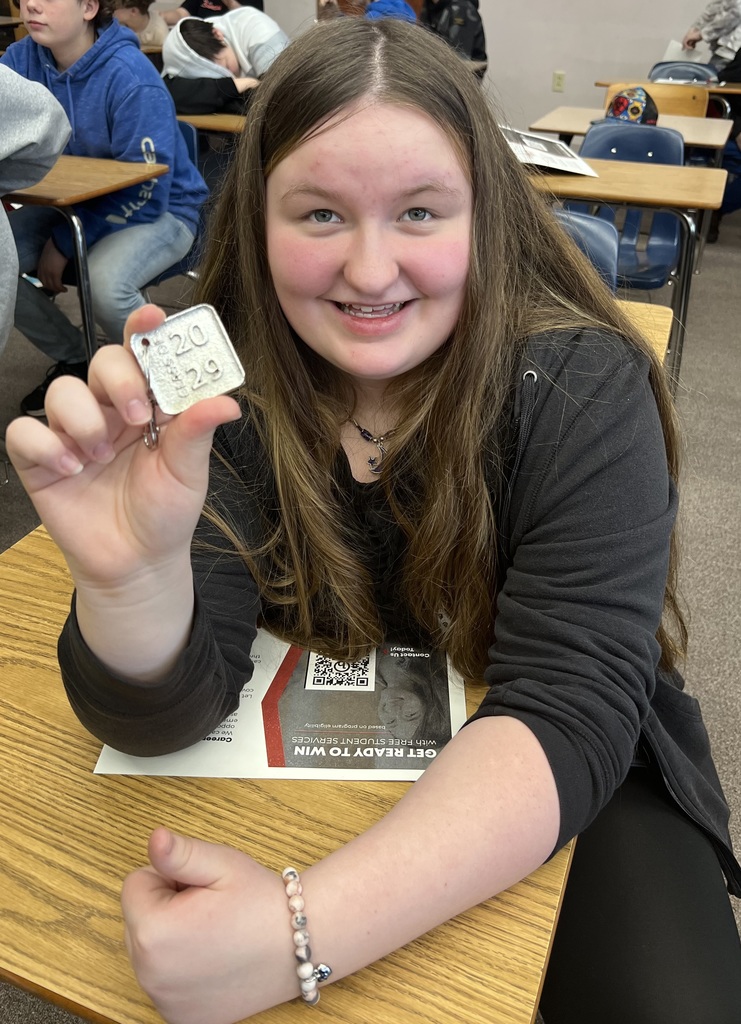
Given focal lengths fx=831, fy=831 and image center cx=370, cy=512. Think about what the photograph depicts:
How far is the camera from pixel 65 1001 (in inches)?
20.5

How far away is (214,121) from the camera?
3266mm

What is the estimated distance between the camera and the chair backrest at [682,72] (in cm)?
488

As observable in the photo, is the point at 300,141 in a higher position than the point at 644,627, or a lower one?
higher

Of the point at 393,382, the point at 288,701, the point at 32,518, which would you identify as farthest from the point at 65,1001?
the point at 32,518

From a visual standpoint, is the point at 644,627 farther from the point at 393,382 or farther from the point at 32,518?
the point at 32,518

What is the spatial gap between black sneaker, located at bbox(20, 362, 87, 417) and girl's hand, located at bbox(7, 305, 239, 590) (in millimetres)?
2231

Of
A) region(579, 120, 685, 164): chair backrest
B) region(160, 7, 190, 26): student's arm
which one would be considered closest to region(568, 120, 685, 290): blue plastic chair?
region(579, 120, 685, 164): chair backrest

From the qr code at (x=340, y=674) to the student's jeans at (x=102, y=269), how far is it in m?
1.85

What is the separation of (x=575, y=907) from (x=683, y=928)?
0.10 m

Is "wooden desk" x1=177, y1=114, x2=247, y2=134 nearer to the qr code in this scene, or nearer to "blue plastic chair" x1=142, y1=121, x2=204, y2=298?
"blue plastic chair" x1=142, y1=121, x2=204, y2=298

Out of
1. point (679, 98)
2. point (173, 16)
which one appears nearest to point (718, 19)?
point (679, 98)

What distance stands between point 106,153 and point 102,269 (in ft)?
1.43

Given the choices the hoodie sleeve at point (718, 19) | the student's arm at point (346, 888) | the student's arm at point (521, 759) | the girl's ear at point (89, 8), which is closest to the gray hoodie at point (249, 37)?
the girl's ear at point (89, 8)

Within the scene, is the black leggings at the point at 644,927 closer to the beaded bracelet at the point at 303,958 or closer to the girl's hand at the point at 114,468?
the beaded bracelet at the point at 303,958
